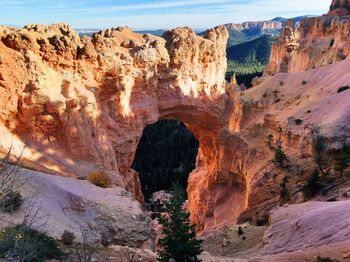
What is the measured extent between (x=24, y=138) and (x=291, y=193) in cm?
1284

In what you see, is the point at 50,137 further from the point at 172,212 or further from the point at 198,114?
the point at 198,114

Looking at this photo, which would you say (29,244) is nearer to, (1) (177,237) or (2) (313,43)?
(1) (177,237)

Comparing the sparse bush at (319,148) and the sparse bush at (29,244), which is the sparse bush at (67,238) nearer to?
the sparse bush at (29,244)

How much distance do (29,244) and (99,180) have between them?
33.3ft

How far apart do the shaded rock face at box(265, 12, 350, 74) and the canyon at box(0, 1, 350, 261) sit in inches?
566

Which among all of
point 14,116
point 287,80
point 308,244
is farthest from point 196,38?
point 308,244

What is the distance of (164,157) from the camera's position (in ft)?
201

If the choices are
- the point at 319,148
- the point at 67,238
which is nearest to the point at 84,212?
the point at 67,238

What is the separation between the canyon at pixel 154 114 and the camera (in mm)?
17281

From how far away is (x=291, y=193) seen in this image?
2052cm

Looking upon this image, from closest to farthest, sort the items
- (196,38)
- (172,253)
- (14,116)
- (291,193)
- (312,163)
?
(172,253), (14,116), (291,193), (312,163), (196,38)

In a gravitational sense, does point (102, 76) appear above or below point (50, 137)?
above

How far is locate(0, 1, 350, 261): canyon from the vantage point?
1728 cm

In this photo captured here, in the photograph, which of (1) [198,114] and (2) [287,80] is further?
(2) [287,80]
